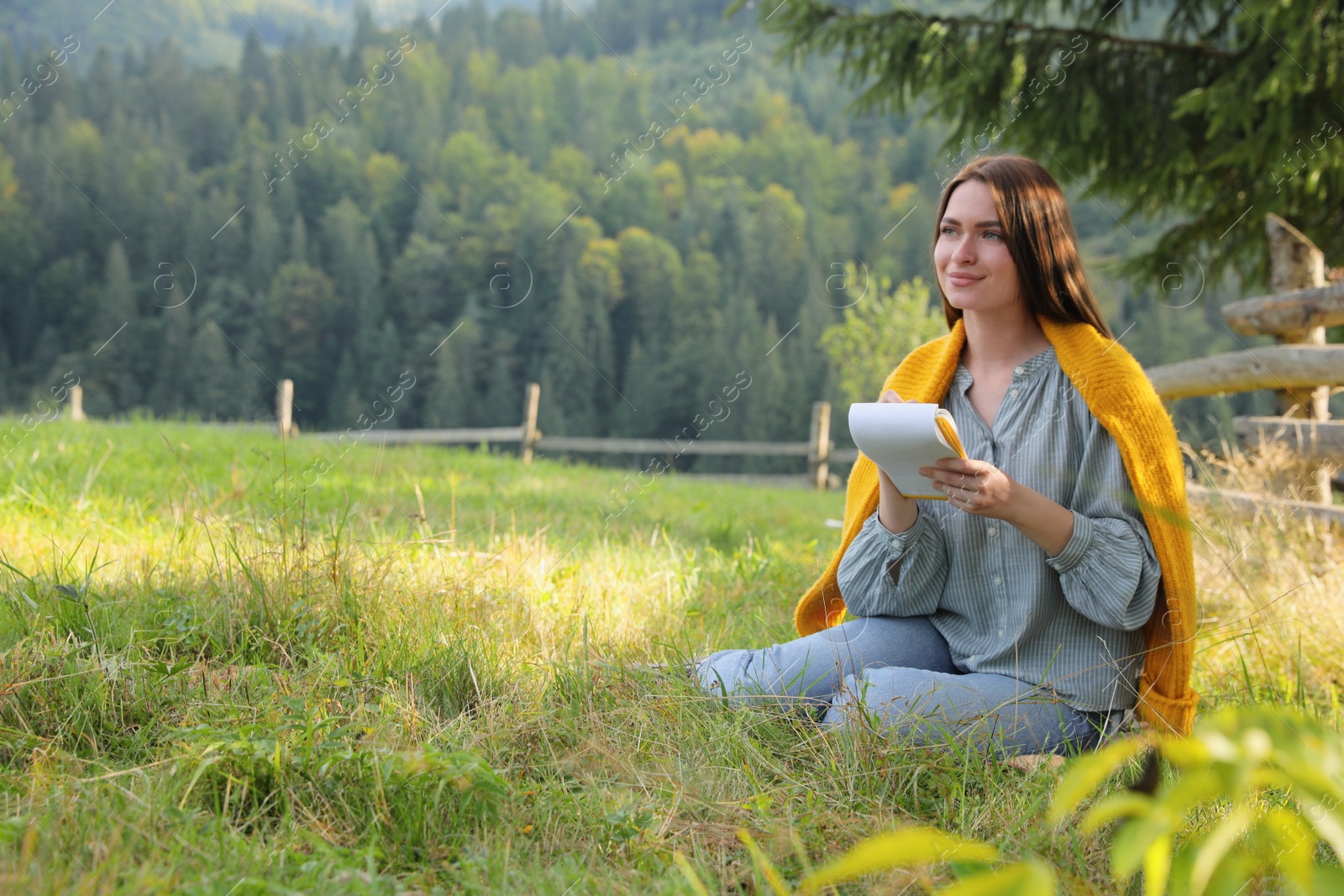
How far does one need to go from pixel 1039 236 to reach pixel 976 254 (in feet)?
0.44

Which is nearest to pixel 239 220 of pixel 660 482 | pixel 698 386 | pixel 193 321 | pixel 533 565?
pixel 193 321

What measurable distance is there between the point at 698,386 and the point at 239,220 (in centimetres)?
2600

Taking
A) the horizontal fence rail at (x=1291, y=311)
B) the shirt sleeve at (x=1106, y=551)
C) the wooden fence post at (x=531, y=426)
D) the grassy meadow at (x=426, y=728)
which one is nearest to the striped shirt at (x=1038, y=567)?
the shirt sleeve at (x=1106, y=551)

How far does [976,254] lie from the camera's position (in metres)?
2.10

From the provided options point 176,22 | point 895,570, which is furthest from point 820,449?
point 176,22

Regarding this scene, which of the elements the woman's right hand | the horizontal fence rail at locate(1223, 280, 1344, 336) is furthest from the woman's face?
the horizontal fence rail at locate(1223, 280, 1344, 336)

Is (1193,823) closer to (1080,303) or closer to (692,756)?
(692,756)

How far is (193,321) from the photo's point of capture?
1965 inches

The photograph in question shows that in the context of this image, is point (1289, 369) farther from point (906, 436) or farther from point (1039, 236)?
point (906, 436)

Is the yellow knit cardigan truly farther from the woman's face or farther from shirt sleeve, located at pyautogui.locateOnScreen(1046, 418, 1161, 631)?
the woman's face

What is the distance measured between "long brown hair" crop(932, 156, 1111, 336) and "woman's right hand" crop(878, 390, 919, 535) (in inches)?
15.7

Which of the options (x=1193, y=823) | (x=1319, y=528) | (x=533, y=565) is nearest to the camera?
(x=1193, y=823)

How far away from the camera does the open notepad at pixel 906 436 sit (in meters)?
1.70

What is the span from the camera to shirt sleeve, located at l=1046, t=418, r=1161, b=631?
1.90m
